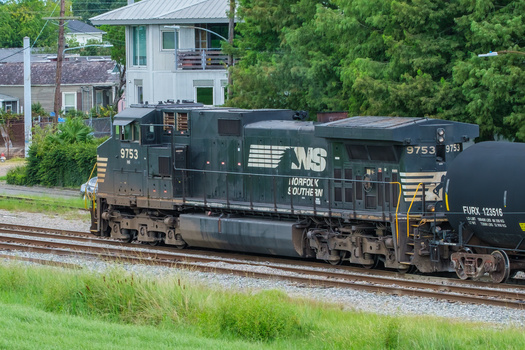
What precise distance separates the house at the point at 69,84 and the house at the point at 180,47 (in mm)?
26018

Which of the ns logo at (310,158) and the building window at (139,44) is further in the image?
the building window at (139,44)

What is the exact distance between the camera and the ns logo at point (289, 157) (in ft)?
58.7

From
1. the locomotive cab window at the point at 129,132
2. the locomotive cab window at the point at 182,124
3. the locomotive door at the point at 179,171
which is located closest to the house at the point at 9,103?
the locomotive cab window at the point at 129,132

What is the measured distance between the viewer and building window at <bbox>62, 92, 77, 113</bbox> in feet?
228

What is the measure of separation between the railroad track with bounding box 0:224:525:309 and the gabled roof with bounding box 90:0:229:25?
64.3ft

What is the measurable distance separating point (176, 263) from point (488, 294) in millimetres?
6907

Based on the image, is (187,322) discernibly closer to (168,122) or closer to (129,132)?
(168,122)

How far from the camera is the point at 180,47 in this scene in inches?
1625

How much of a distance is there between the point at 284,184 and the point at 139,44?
26.5 metres

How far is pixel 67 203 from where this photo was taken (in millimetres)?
30203

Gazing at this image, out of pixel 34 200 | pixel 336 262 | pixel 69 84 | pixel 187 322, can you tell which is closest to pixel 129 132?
pixel 336 262

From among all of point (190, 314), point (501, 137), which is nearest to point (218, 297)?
point (190, 314)

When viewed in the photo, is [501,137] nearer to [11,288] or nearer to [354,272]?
[354,272]

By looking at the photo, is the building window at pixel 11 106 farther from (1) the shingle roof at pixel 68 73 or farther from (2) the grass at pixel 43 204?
(2) the grass at pixel 43 204
